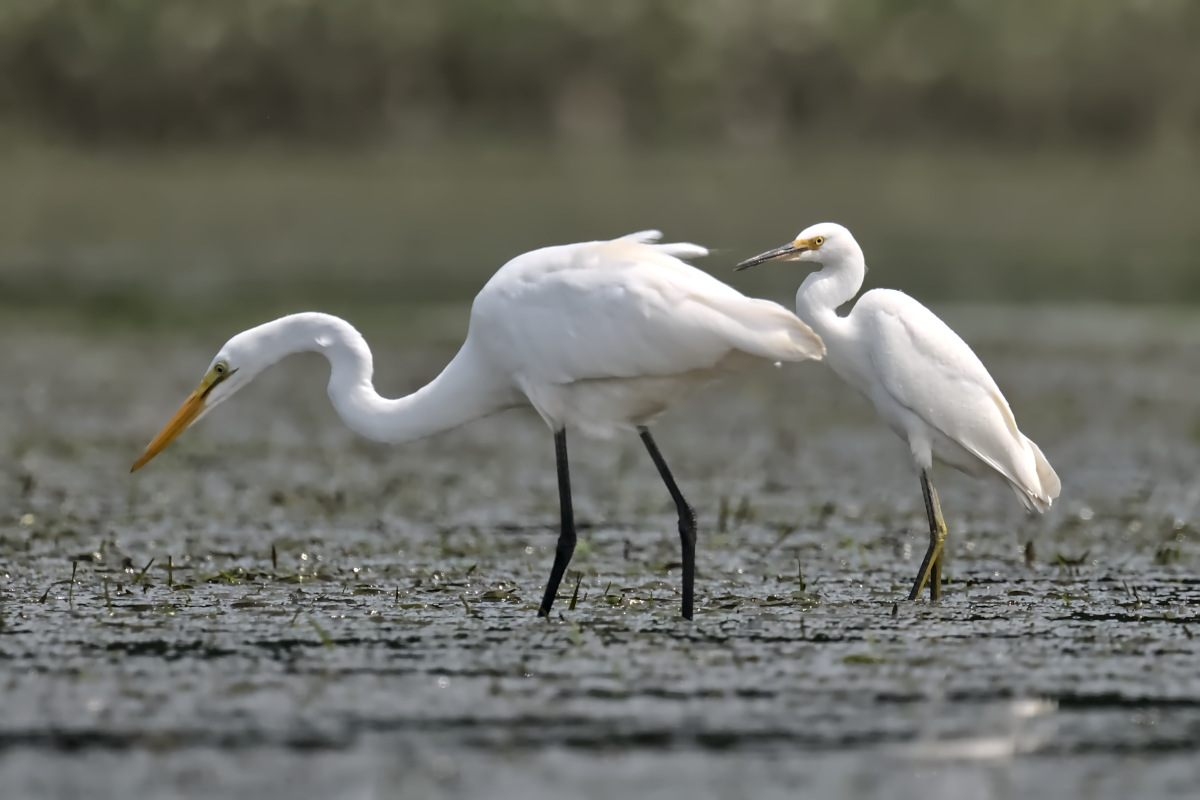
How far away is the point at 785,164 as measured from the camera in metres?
32.0

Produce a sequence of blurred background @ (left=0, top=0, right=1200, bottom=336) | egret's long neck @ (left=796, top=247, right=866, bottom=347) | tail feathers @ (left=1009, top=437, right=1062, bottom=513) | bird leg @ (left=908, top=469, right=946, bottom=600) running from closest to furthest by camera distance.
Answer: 1. bird leg @ (left=908, top=469, right=946, bottom=600)
2. egret's long neck @ (left=796, top=247, right=866, bottom=347)
3. tail feathers @ (left=1009, top=437, right=1062, bottom=513)
4. blurred background @ (left=0, top=0, right=1200, bottom=336)

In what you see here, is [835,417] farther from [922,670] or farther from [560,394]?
[922,670]

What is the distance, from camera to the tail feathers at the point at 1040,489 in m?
8.01

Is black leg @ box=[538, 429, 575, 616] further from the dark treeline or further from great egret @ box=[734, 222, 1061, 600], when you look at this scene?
the dark treeline

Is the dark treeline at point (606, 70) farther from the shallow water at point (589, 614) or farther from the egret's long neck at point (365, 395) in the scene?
the egret's long neck at point (365, 395)

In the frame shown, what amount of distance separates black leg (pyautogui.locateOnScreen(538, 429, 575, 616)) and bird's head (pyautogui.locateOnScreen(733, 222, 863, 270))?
1003 mm

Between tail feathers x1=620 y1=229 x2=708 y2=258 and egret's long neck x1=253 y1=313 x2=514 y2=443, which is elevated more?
tail feathers x1=620 y1=229 x2=708 y2=258

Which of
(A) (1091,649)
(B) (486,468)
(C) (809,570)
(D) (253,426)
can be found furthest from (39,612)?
(D) (253,426)

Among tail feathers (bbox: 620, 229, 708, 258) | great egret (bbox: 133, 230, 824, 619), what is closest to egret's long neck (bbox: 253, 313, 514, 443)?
great egret (bbox: 133, 230, 824, 619)

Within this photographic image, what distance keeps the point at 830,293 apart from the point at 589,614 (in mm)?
1591

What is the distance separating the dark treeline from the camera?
30.0 metres

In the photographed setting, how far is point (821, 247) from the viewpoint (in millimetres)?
7609

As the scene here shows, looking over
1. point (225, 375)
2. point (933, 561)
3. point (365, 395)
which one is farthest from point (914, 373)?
point (225, 375)

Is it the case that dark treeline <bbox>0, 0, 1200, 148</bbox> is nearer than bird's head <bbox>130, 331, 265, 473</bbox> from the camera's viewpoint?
No
